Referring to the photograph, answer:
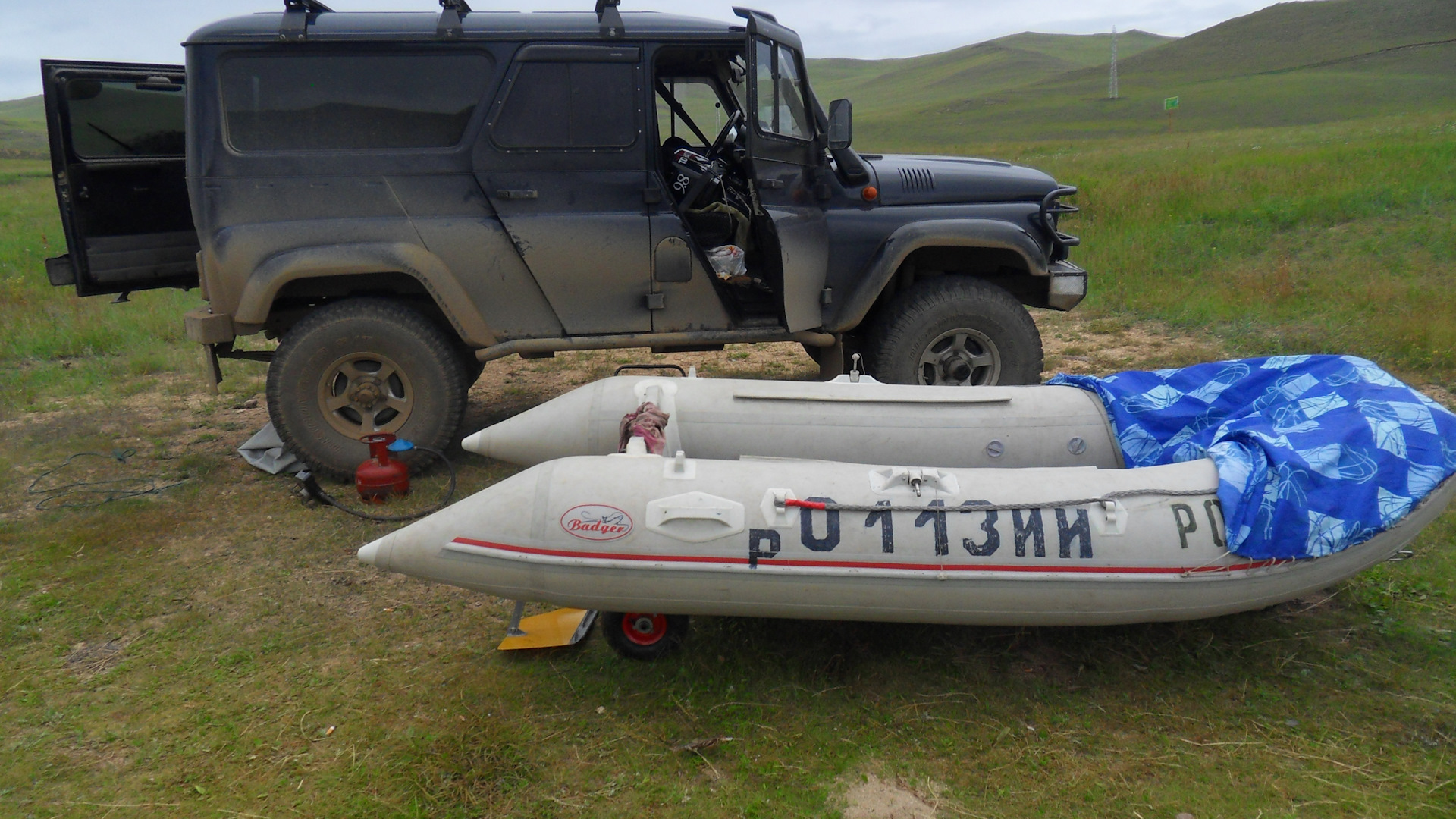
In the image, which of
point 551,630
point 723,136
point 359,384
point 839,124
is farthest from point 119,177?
point 839,124

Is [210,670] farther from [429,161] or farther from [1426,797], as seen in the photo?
[1426,797]

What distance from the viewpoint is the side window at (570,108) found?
4.64 metres

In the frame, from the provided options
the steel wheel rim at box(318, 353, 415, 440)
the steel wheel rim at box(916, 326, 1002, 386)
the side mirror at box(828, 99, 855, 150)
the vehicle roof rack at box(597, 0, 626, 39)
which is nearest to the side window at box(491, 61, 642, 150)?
the vehicle roof rack at box(597, 0, 626, 39)

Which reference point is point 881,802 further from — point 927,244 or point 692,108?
point 692,108

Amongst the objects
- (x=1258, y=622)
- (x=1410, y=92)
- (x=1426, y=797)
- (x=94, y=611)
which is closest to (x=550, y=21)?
(x=94, y=611)

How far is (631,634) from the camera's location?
3.31 meters

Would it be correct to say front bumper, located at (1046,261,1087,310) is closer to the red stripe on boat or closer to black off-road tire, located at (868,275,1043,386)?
black off-road tire, located at (868,275,1043,386)

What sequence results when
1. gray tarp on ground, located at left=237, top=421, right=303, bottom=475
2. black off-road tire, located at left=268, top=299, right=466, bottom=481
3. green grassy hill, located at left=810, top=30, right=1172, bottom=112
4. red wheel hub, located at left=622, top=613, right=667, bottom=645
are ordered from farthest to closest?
green grassy hill, located at left=810, top=30, right=1172, bottom=112 → gray tarp on ground, located at left=237, top=421, right=303, bottom=475 → black off-road tire, located at left=268, top=299, right=466, bottom=481 → red wheel hub, located at left=622, top=613, right=667, bottom=645

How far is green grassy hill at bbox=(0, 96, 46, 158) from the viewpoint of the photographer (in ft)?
118

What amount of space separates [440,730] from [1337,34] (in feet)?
223

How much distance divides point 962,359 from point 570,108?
259 cm

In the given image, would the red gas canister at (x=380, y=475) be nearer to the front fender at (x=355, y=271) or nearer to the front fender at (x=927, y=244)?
the front fender at (x=355, y=271)

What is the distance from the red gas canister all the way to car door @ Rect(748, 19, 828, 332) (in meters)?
2.23

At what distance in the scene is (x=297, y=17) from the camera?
4500 millimetres
